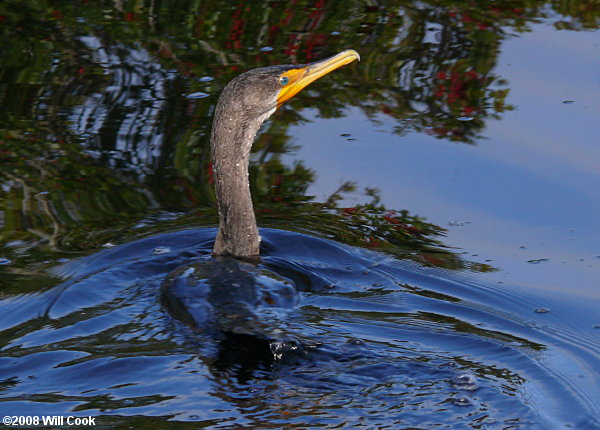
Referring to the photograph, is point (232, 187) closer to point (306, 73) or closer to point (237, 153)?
point (237, 153)

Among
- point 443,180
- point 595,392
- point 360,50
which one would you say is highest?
point 360,50

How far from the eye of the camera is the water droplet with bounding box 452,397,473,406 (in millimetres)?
3955

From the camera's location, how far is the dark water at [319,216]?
4121 mm

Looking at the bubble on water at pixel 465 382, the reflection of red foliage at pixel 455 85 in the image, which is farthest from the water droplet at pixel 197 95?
the bubble on water at pixel 465 382

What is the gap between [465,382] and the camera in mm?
4078

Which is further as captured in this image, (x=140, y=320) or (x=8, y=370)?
(x=140, y=320)

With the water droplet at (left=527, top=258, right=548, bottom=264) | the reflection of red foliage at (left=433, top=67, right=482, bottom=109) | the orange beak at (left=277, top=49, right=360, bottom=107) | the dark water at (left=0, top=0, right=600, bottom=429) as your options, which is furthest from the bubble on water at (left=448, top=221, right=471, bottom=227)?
the reflection of red foliage at (left=433, top=67, right=482, bottom=109)

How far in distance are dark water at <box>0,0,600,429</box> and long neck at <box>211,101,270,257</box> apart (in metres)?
0.16

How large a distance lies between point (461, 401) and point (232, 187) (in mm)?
2008

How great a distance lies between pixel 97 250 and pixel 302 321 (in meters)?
1.38

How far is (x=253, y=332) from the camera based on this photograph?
14.5 ft

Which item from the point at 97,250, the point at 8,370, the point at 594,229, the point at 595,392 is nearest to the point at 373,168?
the point at 594,229

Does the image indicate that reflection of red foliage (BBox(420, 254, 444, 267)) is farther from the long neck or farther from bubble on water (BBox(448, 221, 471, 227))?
the long neck

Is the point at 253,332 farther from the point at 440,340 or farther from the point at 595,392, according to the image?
the point at 595,392
